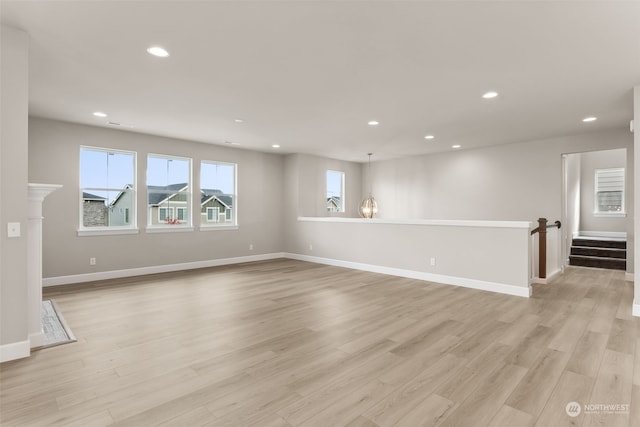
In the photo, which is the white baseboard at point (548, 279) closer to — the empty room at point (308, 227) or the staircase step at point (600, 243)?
the empty room at point (308, 227)

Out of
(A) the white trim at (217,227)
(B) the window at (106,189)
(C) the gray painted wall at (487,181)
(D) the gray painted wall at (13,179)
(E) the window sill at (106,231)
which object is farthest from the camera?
(A) the white trim at (217,227)

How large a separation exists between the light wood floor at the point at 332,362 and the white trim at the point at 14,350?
0.09 meters

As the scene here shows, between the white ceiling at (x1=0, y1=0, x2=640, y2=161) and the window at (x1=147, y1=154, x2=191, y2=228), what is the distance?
1.08 m

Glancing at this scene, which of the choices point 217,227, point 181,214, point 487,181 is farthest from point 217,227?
point 487,181

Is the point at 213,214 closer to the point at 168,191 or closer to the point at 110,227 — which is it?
the point at 168,191

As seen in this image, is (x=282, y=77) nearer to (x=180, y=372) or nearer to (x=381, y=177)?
(x=180, y=372)

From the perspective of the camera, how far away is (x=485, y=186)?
24.3 feet

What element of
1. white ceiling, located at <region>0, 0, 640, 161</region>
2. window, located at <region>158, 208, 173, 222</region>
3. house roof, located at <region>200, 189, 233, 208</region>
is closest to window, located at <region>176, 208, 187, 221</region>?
window, located at <region>158, 208, 173, 222</region>

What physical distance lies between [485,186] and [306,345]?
6.14m

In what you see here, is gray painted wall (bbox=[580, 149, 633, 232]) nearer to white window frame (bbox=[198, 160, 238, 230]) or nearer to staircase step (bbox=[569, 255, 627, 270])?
staircase step (bbox=[569, 255, 627, 270])

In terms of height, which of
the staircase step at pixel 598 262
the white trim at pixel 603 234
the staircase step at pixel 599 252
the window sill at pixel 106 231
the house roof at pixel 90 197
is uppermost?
the house roof at pixel 90 197

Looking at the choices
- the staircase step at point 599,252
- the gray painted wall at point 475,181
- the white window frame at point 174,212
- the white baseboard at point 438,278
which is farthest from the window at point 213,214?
the staircase step at point 599,252

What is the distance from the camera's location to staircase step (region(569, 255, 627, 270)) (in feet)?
21.5

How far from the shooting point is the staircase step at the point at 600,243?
283 inches
